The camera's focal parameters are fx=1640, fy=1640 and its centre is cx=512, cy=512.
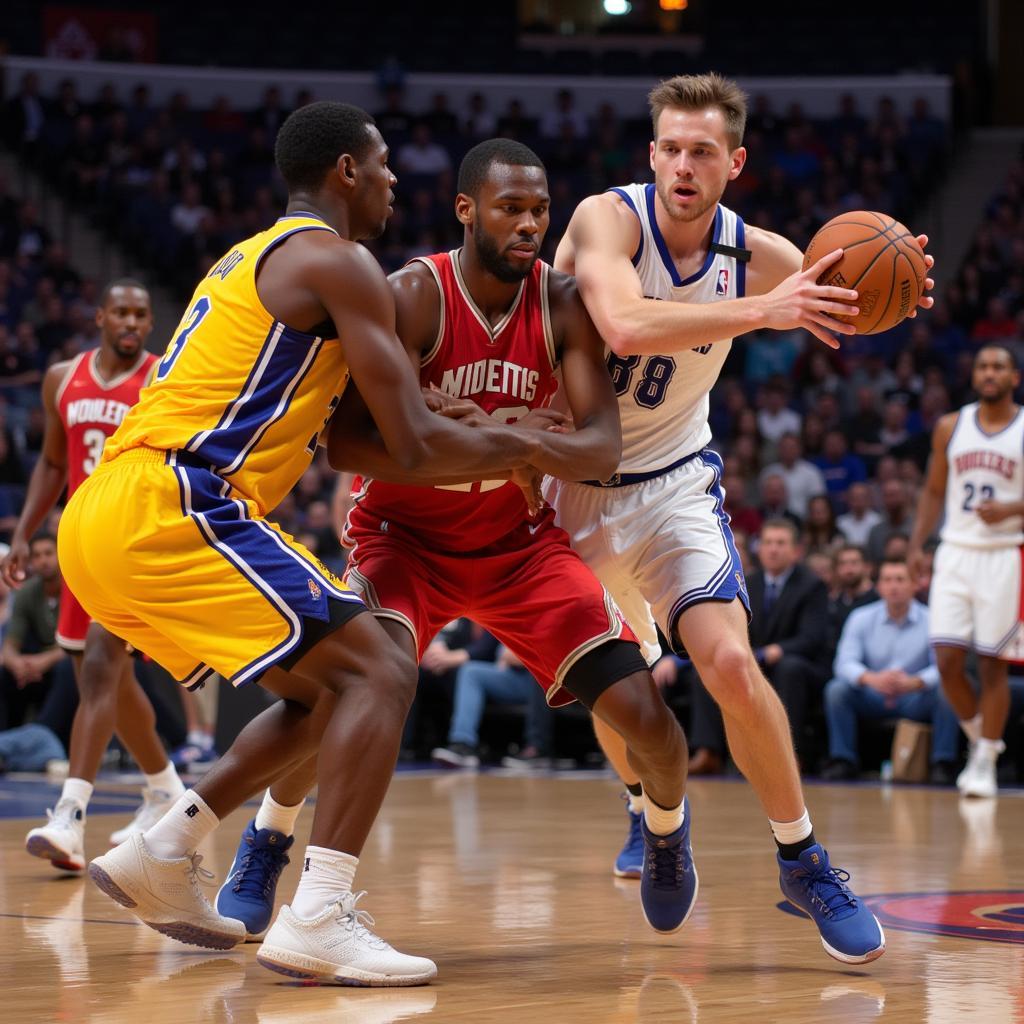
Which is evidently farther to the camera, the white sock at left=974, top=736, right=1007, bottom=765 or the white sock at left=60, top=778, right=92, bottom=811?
the white sock at left=974, top=736, right=1007, bottom=765

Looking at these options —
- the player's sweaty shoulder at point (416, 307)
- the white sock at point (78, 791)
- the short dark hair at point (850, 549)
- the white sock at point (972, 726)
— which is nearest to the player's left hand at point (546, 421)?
the player's sweaty shoulder at point (416, 307)

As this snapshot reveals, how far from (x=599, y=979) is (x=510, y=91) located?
60.0ft

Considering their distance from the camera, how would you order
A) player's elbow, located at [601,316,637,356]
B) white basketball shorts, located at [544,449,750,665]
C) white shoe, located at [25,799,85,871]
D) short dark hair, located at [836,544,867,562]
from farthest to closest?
1. short dark hair, located at [836,544,867,562]
2. white shoe, located at [25,799,85,871]
3. white basketball shorts, located at [544,449,750,665]
4. player's elbow, located at [601,316,637,356]

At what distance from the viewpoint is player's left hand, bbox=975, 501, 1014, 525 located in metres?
8.46

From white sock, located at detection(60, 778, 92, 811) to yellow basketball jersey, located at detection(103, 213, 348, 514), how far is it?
2.11m

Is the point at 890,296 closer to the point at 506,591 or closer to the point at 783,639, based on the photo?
the point at 506,591

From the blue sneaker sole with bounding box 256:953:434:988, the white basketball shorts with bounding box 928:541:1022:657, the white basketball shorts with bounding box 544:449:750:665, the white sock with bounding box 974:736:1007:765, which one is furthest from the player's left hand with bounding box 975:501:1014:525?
the blue sneaker sole with bounding box 256:953:434:988

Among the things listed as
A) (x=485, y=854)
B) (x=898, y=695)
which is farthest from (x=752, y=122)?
(x=485, y=854)

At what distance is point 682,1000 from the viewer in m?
3.34

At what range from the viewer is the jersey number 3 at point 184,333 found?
3.70 metres

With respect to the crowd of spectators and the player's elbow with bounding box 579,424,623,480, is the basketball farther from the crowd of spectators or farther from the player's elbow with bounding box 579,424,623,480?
the crowd of spectators

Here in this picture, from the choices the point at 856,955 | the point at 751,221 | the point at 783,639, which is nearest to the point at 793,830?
the point at 856,955

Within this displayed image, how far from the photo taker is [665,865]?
4.13 m

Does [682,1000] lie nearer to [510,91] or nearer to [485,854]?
[485,854]
